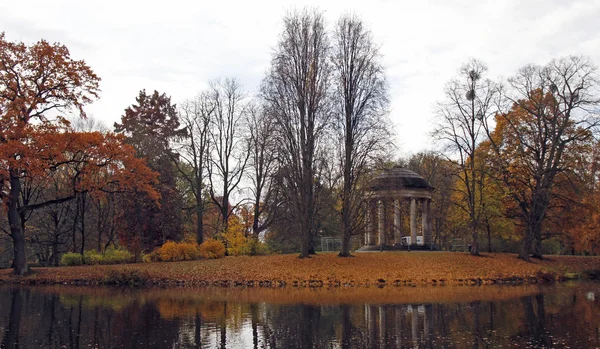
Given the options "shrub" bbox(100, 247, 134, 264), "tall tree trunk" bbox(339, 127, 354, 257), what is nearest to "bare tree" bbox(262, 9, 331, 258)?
"tall tree trunk" bbox(339, 127, 354, 257)

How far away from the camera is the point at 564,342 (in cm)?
1302

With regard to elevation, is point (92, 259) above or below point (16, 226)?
below

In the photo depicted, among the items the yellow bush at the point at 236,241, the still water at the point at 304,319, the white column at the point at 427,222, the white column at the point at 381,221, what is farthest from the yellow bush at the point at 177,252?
the white column at the point at 427,222

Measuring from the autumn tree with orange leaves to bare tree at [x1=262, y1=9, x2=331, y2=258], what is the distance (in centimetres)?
856

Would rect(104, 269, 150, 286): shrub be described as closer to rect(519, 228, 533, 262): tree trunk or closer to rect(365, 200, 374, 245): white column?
rect(365, 200, 374, 245): white column

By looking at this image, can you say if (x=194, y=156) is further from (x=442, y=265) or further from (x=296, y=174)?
(x=442, y=265)

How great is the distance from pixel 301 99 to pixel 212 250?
38.7ft

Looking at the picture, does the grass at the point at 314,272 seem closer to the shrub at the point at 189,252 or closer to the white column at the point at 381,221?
the shrub at the point at 189,252

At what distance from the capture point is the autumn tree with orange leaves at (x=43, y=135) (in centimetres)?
2967

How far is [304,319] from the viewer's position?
1708 centimetres

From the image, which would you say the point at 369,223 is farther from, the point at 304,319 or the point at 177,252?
the point at 304,319

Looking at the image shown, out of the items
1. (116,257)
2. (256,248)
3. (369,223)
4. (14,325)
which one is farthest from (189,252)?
(14,325)

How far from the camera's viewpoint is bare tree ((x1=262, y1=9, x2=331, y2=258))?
112ft

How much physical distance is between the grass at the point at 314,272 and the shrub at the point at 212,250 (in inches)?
70.9
